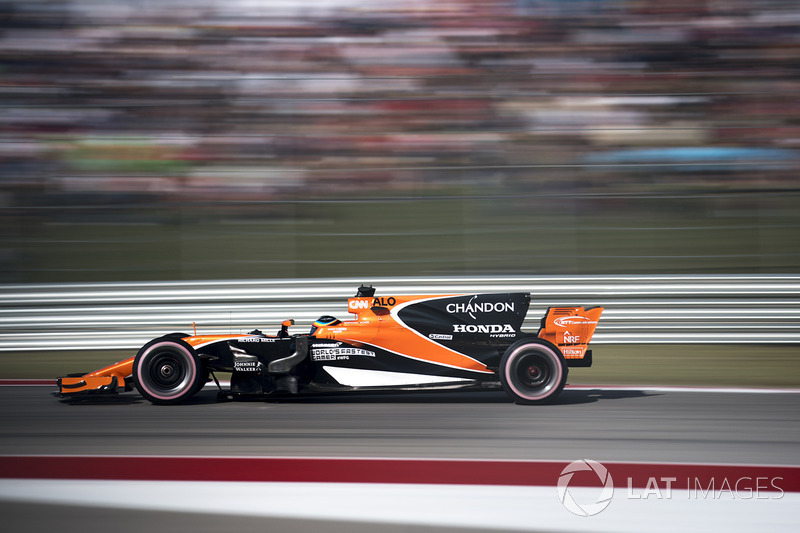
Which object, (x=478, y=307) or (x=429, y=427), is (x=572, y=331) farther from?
(x=429, y=427)

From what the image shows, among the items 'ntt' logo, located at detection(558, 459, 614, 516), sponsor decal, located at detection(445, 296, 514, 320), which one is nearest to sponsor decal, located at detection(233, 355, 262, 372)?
sponsor decal, located at detection(445, 296, 514, 320)

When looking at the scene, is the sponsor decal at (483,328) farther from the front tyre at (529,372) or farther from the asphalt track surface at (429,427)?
the asphalt track surface at (429,427)

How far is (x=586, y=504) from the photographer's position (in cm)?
391

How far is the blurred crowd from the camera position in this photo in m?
10.8

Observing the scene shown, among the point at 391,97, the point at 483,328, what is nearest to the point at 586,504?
the point at 483,328

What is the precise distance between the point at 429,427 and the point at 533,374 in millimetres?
1188

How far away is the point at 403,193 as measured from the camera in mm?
10570

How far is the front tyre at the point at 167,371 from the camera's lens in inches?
250

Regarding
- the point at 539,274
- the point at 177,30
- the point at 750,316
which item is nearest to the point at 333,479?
the point at 539,274

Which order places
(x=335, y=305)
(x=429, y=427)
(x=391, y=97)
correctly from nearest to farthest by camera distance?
(x=429, y=427)
(x=335, y=305)
(x=391, y=97)

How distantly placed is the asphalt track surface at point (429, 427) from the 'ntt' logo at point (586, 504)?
0.21 metres

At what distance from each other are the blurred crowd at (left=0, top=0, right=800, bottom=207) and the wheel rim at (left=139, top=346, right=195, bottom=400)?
4697 millimetres

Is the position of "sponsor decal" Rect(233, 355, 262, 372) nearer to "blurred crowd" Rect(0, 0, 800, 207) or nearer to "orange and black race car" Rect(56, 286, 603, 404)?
"orange and black race car" Rect(56, 286, 603, 404)

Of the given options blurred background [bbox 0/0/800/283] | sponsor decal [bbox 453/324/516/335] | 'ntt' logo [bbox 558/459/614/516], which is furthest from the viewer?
blurred background [bbox 0/0/800/283]
